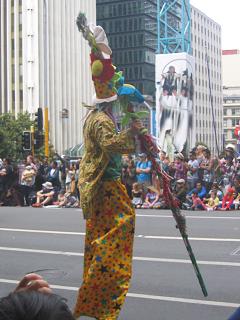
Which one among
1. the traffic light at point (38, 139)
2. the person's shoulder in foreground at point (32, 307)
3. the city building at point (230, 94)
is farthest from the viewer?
the city building at point (230, 94)

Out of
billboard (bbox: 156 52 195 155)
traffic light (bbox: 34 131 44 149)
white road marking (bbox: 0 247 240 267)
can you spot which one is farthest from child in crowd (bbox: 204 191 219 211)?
billboard (bbox: 156 52 195 155)

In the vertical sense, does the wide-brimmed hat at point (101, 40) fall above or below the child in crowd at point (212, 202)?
above

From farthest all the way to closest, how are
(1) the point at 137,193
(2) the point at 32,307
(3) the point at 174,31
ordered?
(3) the point at 174,31 < (1) the point at 137,193 < (2) the point at 32,307

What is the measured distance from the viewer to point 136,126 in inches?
172

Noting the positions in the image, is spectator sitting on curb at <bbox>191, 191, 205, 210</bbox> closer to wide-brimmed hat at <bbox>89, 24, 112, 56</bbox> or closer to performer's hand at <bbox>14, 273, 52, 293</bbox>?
wide-brimmed hat at <bbox>89, 24, 112, 56</bbox>

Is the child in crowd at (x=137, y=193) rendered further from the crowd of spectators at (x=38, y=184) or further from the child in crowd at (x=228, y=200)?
the child in crowd at (x=228, y=200)

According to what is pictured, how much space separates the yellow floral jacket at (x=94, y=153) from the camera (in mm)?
4383

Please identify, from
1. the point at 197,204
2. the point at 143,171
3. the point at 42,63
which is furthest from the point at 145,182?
the point at 42,63

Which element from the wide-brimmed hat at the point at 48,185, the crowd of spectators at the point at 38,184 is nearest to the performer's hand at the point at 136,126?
the crowd of spectators at the point at 38,184

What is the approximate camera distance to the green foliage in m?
48.9

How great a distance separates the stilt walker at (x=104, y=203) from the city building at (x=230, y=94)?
151m

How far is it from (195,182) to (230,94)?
14654 centimetres

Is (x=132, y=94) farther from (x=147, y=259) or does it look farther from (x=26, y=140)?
(x=26, y=140)

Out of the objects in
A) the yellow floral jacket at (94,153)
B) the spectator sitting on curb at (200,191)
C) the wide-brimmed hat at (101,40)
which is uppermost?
the wide-brimmed hat at (101,40)
